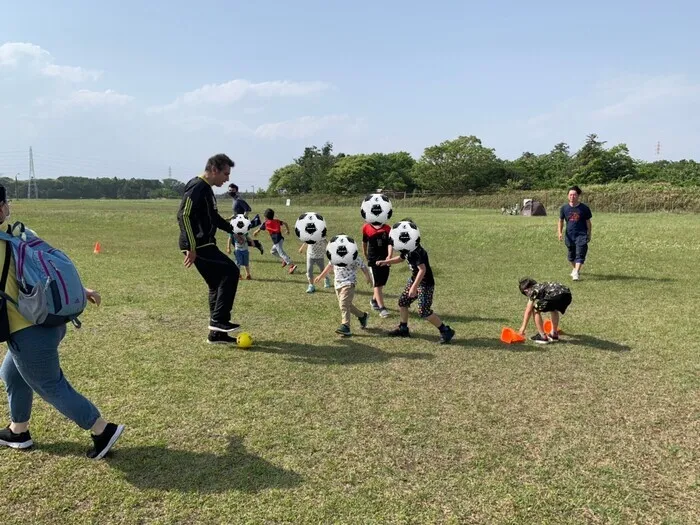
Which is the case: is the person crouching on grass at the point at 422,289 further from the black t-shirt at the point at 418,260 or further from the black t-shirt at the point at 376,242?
the black t-shirt at the point at 376,242

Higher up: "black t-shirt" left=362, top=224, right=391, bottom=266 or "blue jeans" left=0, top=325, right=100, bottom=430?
"black t-shirt" left=362, top=224, right=391, bottom=266

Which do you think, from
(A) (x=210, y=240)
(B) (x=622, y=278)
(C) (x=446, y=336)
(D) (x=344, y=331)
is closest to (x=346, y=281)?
(D) (x=344, y=331)

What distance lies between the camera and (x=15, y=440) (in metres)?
3.77

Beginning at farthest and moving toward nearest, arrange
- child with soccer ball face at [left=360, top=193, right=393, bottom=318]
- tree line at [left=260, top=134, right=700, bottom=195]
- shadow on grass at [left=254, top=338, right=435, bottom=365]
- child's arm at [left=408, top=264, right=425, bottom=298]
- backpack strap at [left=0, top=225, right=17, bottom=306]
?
tree line at [left=260, top=134, right=700, bottom=195]
child with soccer ball face at [left=360, top=193, right=393, bottom=318]
child's arm at [left=408, top=264, right=425, bottom=298]
shadow on grass at [left=254, top=338, right=435, bottom=365]
backpack strap at [left=0, top=225, right=17, bottom=306]

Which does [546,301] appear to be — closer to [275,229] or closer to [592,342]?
[592,342]

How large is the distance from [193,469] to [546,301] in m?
4.78

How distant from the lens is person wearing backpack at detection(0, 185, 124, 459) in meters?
3.19

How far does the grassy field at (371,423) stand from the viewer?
3184 mm

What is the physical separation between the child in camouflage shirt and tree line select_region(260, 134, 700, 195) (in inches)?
2560

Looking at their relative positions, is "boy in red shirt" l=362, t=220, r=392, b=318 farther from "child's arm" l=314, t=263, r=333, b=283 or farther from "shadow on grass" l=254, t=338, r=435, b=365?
"shadow on grass" l=254, t=338, r=435, b=365

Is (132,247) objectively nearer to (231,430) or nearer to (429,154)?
(231,430)

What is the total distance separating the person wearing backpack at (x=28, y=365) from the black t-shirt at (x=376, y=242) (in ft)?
15.1

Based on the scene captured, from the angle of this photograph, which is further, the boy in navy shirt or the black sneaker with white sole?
the boy in navy shirt

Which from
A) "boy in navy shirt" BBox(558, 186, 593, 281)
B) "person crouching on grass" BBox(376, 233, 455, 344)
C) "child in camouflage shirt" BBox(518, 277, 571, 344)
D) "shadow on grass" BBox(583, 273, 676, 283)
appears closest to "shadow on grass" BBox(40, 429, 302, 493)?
"person crouching on grass" BBox(376, 233, 455, 344)
